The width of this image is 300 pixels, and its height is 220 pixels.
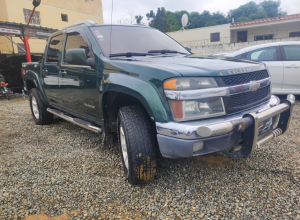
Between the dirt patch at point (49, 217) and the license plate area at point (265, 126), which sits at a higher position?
the license plate area at point (265, 126)

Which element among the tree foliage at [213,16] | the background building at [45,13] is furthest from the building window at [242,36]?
the tree foliage at [213,16]

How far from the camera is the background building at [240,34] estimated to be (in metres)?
18.8

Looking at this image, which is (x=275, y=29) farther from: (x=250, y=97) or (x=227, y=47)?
(x=250, y=97)

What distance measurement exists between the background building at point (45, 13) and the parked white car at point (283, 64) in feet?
41.9

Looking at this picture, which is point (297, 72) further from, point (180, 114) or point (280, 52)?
point (180, 114)

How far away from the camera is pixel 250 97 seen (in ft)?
7.61

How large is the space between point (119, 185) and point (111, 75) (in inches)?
45.7

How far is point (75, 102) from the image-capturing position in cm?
334

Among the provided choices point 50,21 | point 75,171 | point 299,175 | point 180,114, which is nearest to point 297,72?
point 299,175

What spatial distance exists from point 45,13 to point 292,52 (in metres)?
17.0

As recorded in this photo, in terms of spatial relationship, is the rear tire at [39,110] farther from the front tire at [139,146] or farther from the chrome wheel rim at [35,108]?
the front tire at [139,146]

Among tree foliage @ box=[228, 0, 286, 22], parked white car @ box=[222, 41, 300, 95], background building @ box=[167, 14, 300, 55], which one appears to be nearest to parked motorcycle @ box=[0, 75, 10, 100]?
parked white car @ box=[222, 41, 300, 95]

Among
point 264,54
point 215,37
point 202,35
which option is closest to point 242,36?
point 215,37

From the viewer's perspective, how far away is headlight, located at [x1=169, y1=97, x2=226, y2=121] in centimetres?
196
